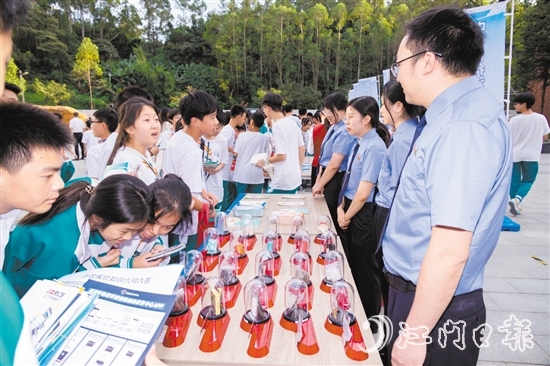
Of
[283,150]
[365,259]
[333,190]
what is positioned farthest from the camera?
[283,150]

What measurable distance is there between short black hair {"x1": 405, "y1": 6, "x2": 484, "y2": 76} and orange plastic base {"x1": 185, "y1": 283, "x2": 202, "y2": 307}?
113cm

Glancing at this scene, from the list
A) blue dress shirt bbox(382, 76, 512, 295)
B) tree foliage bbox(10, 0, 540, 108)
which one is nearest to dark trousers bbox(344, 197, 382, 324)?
blue dress shirt bbox(382, 76, 512, 295)

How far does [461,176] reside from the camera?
869 millimetres

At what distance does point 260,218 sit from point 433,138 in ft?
5.03

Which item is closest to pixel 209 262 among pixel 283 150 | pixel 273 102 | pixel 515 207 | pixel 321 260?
pixel 321 260

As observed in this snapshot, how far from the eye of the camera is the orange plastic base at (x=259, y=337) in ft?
3.24

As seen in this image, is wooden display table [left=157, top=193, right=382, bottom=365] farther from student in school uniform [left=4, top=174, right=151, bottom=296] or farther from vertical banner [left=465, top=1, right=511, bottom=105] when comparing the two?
vertical banner [left=465, top=1, right=511, bottom=105]

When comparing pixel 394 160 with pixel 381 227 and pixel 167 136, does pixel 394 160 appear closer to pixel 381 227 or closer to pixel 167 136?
pixel 381 227

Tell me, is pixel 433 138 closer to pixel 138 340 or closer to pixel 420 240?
pixel 420 240

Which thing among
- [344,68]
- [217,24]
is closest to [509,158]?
[344,68]

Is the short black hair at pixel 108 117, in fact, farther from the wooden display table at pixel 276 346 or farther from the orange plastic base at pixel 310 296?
the orange plastic base at pixel 310 296

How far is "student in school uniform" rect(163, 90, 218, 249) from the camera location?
2.11m

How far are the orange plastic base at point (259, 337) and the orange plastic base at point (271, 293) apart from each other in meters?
0.12

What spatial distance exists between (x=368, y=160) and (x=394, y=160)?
0.35 meters
